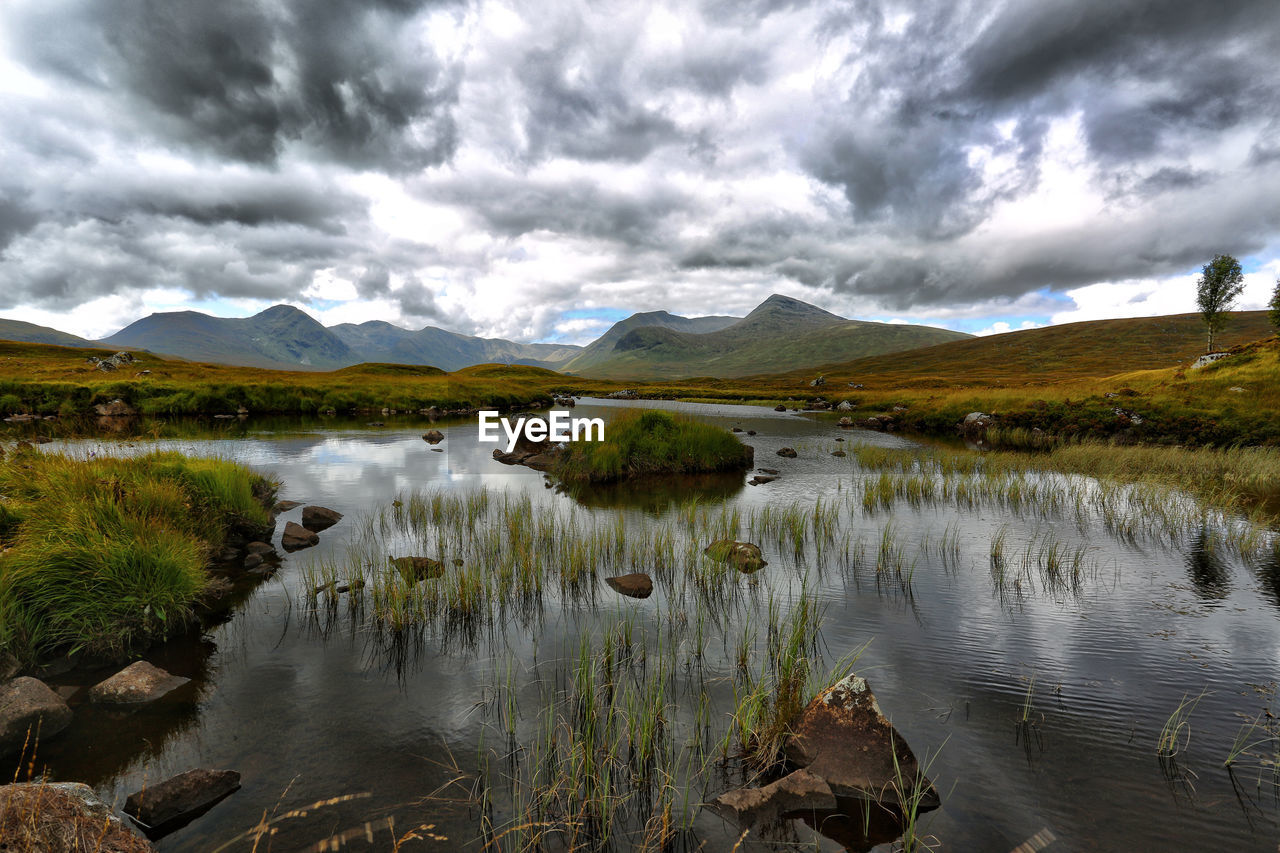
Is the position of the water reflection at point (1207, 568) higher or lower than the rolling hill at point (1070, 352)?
lower

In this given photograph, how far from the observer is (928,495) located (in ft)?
69.6

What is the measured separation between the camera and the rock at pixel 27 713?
6.30 metres

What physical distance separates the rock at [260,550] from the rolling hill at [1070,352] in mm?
108206

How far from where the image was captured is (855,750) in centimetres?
614

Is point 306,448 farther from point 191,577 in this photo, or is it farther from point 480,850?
point 480,850

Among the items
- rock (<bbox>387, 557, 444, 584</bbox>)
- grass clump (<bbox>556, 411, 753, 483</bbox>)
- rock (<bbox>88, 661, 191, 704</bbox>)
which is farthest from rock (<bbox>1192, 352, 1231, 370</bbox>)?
rock (<bbox>88, 661, 191, 704</bbox>)

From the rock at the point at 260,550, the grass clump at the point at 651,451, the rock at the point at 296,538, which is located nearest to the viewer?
the rock at the point at 260,550

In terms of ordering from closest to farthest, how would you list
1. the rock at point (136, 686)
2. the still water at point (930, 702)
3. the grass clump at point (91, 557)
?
the still water at point (930, 702) < the rock at point (136, 686) < the grass clump at point (91, 557)

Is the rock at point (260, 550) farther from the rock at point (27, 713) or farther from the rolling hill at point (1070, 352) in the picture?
the rolling hill at point (1070, 352)

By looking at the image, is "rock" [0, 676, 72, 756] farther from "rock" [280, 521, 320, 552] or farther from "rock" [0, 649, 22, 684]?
"rock" [280, 521, 320, 552]

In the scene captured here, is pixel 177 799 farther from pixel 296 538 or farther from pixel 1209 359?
pixel 1209 359

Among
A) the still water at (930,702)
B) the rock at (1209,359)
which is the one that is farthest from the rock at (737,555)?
the rock at (1209,359)

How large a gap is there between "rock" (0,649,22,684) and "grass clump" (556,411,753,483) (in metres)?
18.6

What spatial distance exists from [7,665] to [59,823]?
5671 mm
